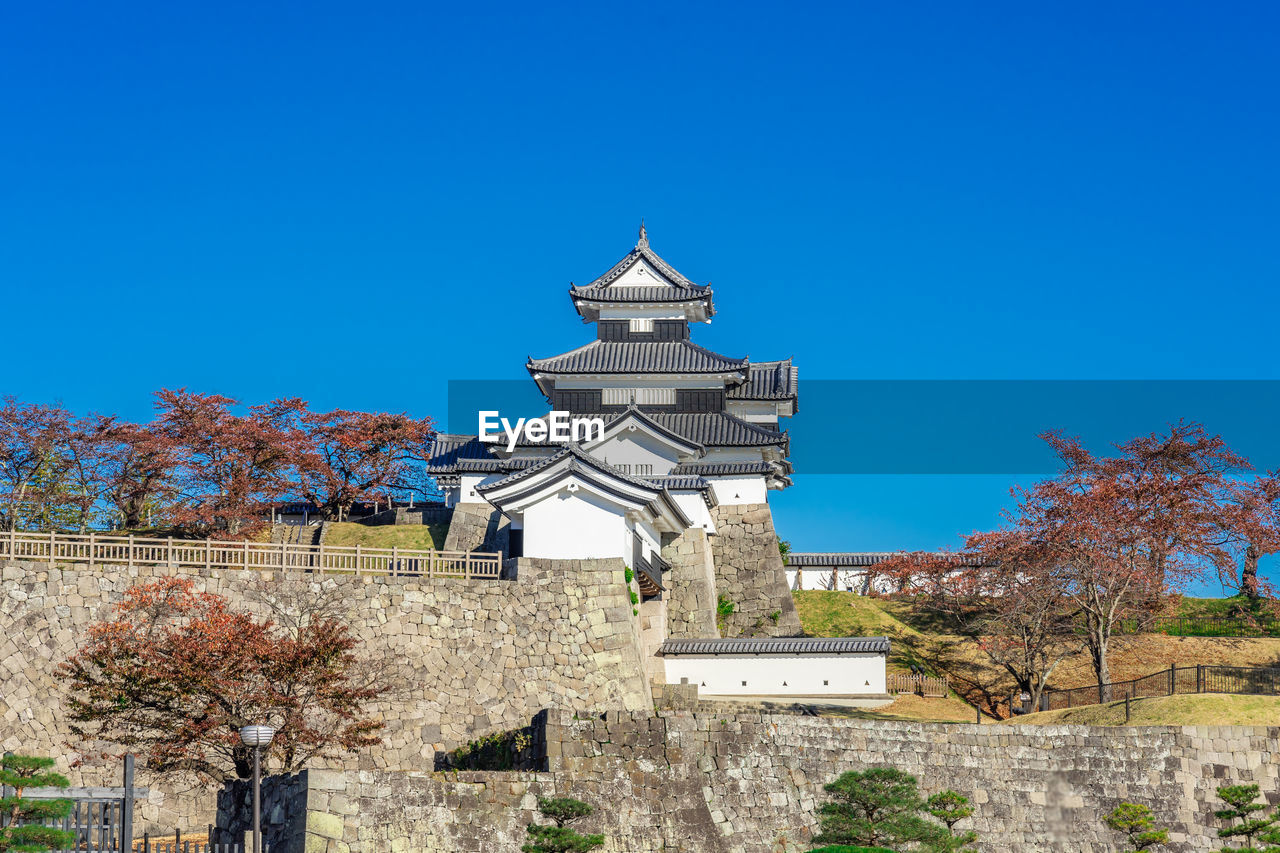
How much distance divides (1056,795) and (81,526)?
2982 cm

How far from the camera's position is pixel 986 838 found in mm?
27094

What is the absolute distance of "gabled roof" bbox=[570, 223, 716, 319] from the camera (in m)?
49.8

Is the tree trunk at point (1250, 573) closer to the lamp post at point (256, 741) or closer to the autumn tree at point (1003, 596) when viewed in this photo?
the autumn tree at point (1003, 596)

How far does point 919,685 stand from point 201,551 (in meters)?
18.0

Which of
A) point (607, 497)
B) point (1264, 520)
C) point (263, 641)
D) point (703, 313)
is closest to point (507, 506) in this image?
point (607, 497)

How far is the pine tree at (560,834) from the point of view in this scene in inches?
864

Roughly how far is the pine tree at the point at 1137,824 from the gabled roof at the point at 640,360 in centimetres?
2329

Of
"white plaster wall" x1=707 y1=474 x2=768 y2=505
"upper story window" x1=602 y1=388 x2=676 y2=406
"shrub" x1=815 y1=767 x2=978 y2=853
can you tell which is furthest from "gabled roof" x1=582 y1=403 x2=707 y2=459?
"shrub" x1=815 y1=767 x2=978 y2=853

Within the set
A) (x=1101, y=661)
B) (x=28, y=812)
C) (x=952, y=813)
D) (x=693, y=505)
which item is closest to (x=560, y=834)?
(x=952, y=813)

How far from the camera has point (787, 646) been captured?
34.0 meters

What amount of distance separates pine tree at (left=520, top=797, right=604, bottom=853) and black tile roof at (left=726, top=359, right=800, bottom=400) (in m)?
27.5

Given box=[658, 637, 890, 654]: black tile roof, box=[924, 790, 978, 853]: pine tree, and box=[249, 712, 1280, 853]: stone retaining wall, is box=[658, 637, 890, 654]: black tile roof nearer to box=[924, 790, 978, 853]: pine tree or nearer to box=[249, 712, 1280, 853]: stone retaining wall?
box=[249, 712, 1280, 853]: stone retaining wall

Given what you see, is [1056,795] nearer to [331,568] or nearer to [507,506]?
[507,506]

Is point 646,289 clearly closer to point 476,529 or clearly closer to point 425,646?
point 476,529
